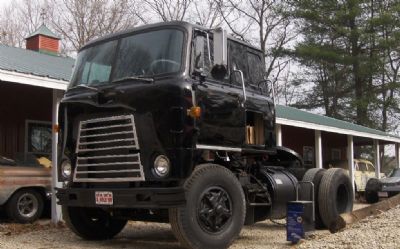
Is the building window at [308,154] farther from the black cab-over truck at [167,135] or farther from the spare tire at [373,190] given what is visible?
the black cab-over truck at [167,135]

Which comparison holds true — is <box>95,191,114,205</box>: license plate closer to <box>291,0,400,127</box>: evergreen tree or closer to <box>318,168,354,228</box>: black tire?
<box>318,168,354,228</box>: black tire

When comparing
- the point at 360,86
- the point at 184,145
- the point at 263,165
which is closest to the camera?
the point at 184,145

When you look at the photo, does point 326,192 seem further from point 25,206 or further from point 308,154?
point 308,154

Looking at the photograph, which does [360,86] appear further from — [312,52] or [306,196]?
[306,196]

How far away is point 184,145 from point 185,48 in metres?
1.34

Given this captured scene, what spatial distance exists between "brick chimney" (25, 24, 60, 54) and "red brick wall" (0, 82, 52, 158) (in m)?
4.84

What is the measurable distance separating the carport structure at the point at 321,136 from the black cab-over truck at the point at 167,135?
30.3 ft

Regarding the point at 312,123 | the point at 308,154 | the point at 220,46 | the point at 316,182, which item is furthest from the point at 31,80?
the point at 308,154

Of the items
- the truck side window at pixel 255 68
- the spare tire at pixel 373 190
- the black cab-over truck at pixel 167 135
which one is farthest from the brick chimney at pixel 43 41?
the spare tire at pixel 373 190

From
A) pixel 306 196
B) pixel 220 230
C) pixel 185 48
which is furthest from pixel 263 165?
pixel 185 48

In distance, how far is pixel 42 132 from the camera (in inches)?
603

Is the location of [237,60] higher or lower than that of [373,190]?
higher

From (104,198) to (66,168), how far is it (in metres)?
0.98

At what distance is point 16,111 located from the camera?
14703 millimetres
